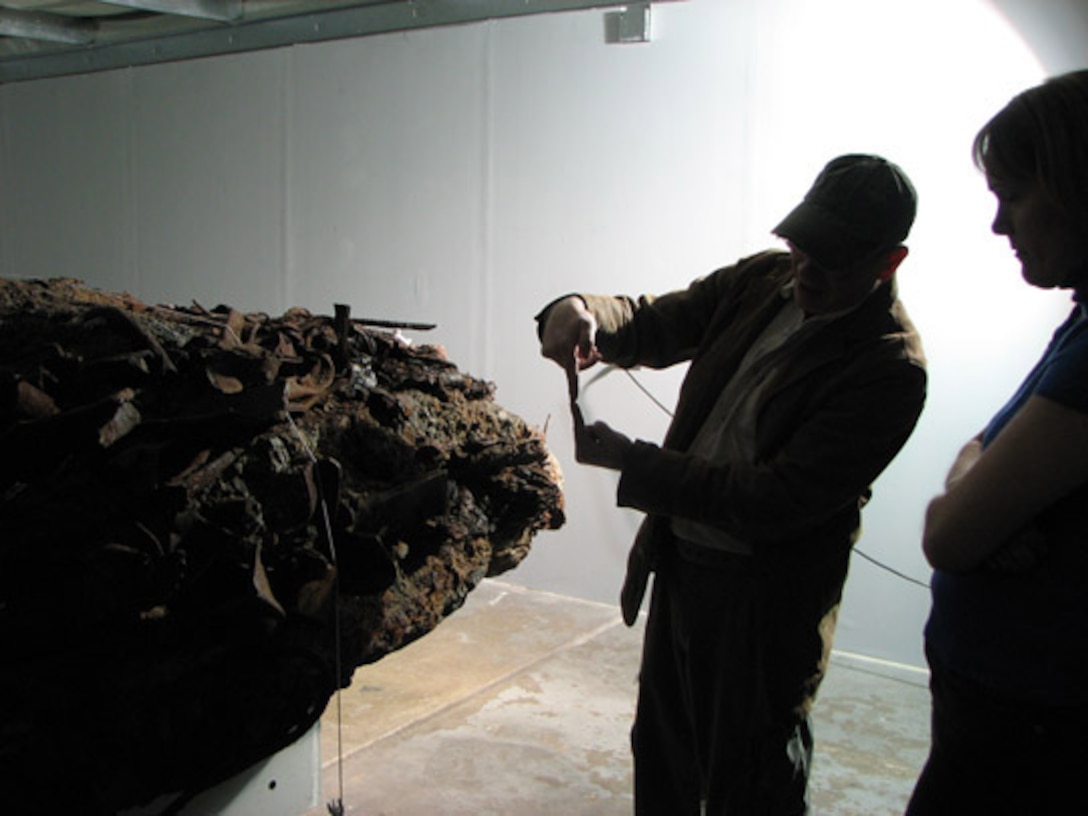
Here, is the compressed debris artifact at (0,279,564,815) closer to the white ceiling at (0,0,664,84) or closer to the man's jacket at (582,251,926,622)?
the man's jacket at (582,251,926,622)

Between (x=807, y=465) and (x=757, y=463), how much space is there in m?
0.12

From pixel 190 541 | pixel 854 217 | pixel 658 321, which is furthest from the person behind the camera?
pixel 658 321

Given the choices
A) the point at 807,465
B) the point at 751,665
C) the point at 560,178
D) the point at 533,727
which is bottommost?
the point at 533,727

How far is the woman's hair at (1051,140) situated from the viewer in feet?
3.97

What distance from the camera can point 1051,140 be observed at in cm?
122

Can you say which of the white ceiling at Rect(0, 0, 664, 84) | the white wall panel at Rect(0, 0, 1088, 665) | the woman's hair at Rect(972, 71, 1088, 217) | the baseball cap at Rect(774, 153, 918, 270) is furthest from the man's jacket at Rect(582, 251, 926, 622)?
the white ceiling at Rect(0, 0, 664, 84)

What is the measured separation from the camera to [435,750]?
10.6 feet

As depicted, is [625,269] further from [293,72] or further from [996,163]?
[996,163]

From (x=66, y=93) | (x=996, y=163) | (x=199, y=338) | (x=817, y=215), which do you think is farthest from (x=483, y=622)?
(x=66, y=93)

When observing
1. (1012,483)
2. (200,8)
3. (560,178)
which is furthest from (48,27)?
(1012,483)

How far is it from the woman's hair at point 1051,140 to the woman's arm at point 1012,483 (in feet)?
0.88

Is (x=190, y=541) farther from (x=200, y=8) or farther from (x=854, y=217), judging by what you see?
(x=200, y=8)

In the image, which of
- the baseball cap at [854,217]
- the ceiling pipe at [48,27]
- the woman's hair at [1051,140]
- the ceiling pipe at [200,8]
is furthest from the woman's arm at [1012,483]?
the ceiling pipe at [48,27]

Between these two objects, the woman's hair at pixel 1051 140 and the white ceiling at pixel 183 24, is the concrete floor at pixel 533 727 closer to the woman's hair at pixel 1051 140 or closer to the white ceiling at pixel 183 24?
the woman's hair at pixel 1051 140
